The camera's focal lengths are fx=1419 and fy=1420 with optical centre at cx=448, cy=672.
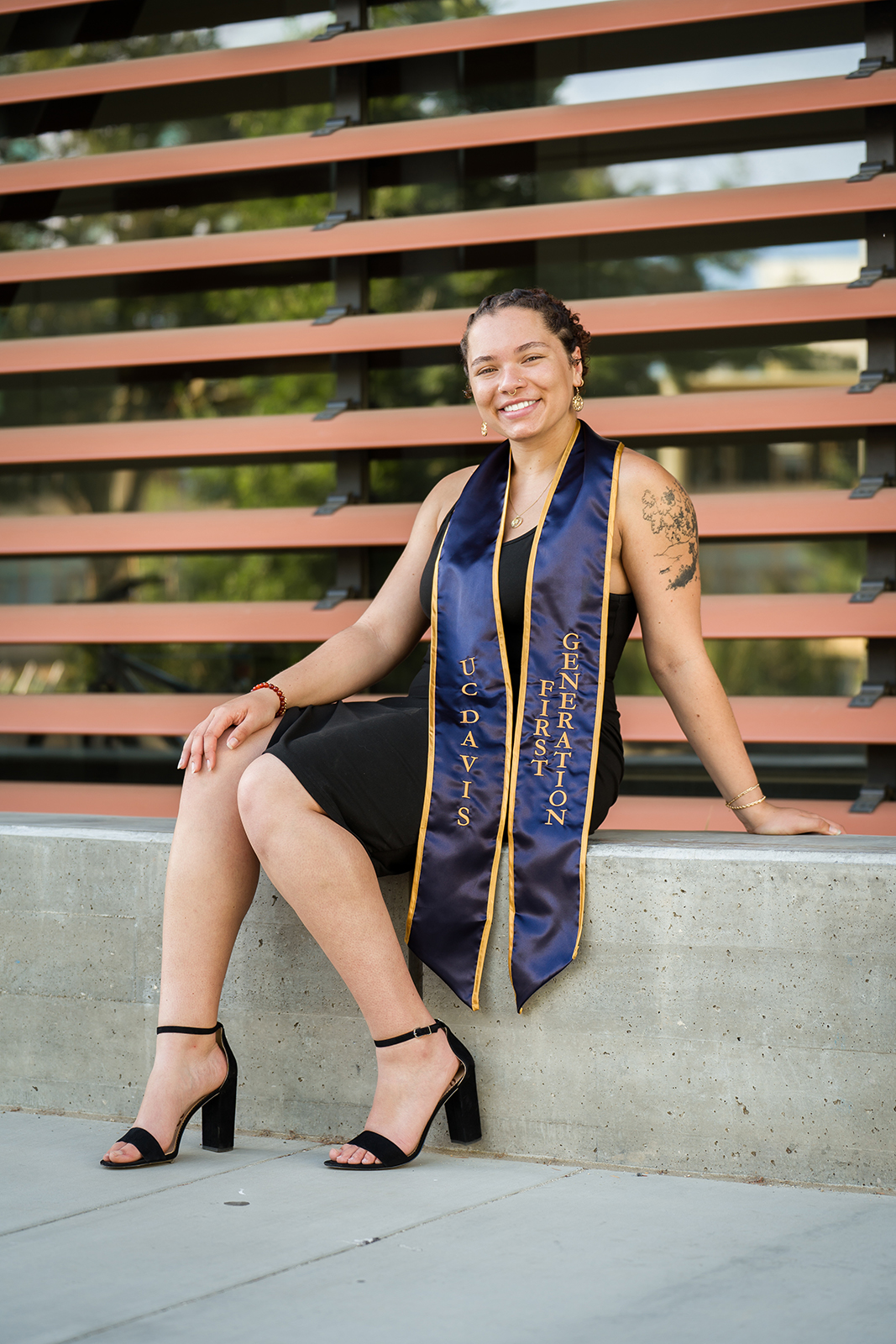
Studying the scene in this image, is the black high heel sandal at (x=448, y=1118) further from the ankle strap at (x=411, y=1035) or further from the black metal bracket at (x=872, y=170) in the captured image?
the black metal bracket at (x=872, y=170)

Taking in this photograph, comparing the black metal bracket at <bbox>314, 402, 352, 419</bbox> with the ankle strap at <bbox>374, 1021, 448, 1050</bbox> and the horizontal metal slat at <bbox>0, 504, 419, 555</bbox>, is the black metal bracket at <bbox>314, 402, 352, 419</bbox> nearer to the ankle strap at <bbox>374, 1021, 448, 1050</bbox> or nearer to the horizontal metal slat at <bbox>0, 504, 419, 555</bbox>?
the horizontal metal slat at <bbox>0, 504, 419, 555</bbox>

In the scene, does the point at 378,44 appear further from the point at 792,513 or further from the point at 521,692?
the point at 521,692

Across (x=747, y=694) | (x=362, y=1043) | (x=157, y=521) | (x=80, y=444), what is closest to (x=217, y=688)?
(x=157, y=521)

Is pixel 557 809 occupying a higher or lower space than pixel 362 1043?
higher

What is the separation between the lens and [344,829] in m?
2.69

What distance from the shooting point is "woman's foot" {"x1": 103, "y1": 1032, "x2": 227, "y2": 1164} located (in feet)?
8.76

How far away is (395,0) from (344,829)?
3162 mm

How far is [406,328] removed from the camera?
450cm

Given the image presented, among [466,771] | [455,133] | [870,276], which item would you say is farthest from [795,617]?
[455,133]

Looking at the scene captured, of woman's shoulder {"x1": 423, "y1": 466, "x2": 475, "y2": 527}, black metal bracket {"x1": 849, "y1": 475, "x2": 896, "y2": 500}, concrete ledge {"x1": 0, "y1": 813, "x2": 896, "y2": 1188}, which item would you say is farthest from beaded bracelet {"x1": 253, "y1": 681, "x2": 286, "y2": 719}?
black metal bracket {"x1": 849, "y1": 475, "x2": 896, "y2": 500}

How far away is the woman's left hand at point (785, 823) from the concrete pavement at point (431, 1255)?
665mm

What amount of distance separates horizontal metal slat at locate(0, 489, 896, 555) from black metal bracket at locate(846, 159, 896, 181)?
866mm

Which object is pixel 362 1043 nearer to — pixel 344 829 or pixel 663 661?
pixel 344 829

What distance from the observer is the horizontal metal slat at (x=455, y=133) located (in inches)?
157
